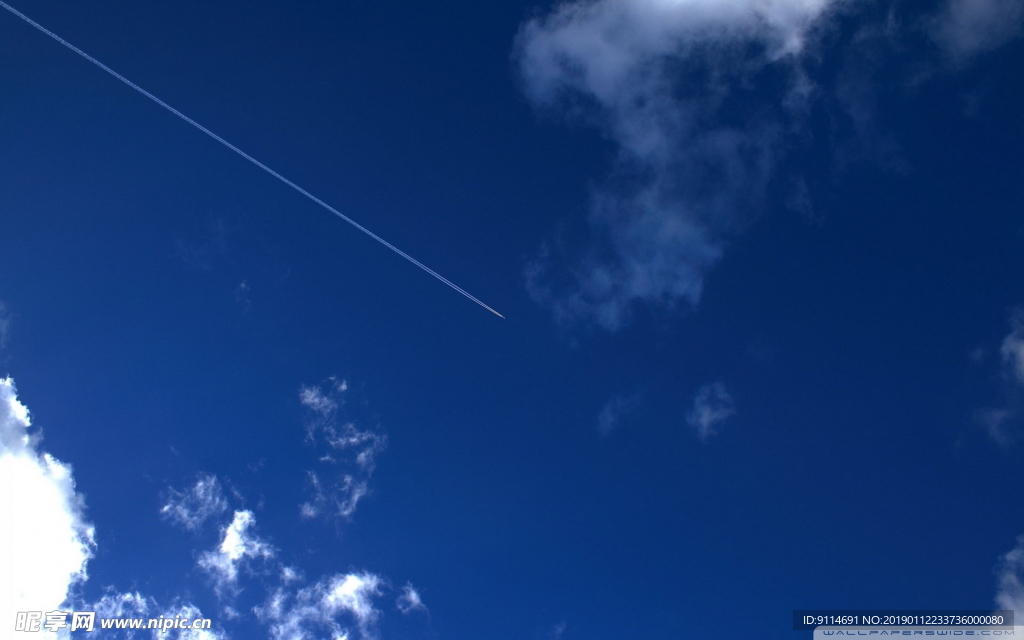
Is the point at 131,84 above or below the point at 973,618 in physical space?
above

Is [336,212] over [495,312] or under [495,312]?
over

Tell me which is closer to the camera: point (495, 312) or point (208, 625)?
point (208, 625)

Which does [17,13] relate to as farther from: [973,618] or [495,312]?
[973,618]

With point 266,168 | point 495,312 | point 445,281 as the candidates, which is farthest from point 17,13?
point 495,312

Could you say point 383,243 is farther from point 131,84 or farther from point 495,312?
point 131,84

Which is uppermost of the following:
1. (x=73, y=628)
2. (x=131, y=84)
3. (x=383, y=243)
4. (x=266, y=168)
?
(x=131, y=84)

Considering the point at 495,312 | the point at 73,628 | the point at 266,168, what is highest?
the point at 266,168

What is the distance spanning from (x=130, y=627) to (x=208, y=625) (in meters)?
13.3

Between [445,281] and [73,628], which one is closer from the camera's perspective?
[73,628]

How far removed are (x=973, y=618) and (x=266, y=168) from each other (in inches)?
5700

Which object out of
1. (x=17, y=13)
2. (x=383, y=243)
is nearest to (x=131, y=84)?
(x=17, y=13)

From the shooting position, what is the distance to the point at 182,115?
14838 centimetres

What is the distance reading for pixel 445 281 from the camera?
151 m

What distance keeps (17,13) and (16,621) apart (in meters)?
104
